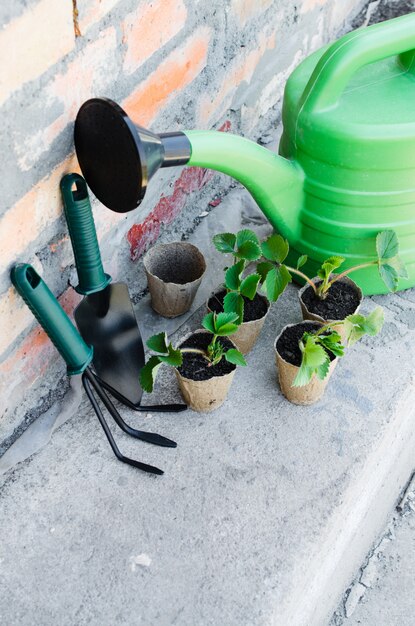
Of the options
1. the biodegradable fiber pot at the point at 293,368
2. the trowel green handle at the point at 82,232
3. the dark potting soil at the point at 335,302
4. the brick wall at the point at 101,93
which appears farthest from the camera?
the dark potting soil at the point at 335,302

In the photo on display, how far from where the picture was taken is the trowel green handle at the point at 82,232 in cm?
101

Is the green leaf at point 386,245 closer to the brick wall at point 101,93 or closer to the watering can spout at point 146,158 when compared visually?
the watering can spout at point 146,158

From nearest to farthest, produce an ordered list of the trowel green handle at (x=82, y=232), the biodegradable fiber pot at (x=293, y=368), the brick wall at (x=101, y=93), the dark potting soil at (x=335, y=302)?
1. the brick wall at (x=101, y=93)
2. the trowel green handle at (x=82, y=232)
3. the biodegradable fiber pot at (x=293, y=368)
4. the dark potting soil at (x=335, y=302)

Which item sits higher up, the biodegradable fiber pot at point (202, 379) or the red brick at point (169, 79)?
the red brick at point (169, 79)

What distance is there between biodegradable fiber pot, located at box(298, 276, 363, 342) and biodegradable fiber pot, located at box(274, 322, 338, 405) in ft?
0.12

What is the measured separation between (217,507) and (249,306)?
1.17 ft

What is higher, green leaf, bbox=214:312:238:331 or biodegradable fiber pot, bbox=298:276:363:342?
green leaf, bbox=214:312:238:331

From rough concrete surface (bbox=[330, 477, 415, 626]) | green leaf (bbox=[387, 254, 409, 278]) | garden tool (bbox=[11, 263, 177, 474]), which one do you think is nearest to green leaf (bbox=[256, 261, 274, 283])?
green leaf (bbox=[387, 254, 409, 278])

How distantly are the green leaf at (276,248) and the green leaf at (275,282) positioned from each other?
4 centimetres

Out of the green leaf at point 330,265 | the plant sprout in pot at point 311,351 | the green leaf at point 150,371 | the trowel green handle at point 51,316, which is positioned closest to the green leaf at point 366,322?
the plant sprout in pot at point 311,351

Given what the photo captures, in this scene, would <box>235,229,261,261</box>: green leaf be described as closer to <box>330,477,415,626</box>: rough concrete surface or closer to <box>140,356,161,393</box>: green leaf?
<box>140,356,161,393</box>: green leaf

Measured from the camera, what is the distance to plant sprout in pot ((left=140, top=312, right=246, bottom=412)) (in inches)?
41.3

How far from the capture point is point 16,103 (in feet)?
2.86

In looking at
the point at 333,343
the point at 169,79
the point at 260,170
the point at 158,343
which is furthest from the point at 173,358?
the point at 169,79
